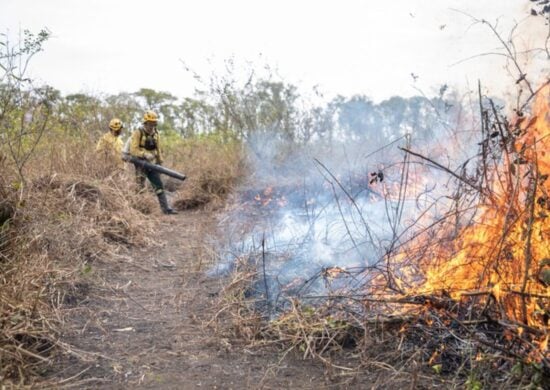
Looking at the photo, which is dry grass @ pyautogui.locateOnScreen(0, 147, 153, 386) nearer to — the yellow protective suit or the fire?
the yellow protective suit

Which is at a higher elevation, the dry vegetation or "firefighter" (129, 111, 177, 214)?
"firefighter" (129, 111, 177, 214)

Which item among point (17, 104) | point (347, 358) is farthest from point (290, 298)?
point (17, 104)

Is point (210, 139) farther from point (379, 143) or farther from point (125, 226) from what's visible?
point (125, 226)

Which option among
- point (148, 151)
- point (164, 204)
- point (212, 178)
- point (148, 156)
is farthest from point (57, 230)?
point (212, 178)

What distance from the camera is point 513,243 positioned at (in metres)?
3.03

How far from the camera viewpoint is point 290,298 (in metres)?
3.73

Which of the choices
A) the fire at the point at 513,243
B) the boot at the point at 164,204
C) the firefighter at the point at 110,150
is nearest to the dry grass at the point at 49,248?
the firefighter at the point at 110,150

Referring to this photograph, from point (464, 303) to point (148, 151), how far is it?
24.0 ft

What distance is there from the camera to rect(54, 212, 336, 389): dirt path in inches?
119

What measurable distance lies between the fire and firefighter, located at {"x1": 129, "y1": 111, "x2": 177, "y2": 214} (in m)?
6.48

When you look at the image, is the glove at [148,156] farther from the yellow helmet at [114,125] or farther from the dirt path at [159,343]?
the dirt path at [159,343]

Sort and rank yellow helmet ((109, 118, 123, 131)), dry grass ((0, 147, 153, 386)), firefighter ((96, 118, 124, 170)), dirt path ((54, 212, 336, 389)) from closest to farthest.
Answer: dirt path ((54, 212, 336, 389)) → dry grass ((0, 147, 153, 386)) → firefighter ((96, 118, 124, 170)) → yellow helmet ((109, 118, 123, 131))

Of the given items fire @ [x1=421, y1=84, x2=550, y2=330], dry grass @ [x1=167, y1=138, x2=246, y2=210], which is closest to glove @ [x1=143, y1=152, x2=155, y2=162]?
dry grass @ [x1=167, y1=138, x2=246, y2=210]

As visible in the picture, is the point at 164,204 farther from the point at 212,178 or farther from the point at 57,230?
the point at 57,230
